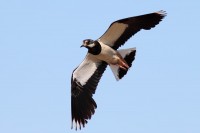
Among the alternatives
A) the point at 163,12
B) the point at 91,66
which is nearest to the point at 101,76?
the point at 91,66

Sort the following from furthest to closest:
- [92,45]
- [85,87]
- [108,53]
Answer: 1. [85,87]
2. [108,53]
3. [92,45]

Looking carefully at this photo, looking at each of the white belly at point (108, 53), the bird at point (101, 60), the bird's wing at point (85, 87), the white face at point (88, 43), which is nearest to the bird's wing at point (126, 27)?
the bird at point (101, 60)

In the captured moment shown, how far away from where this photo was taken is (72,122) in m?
20.8

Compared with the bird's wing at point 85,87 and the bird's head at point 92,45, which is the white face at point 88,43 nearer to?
the bird's head at point 92,45

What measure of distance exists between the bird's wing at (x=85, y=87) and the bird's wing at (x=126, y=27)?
2.25ft

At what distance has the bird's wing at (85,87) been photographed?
20.7 metres

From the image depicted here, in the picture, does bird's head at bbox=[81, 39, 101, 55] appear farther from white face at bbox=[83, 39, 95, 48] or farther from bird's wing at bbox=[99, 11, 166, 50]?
bird's wing at bbox=[99, 11, 166, 50]

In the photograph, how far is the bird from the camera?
794 inches

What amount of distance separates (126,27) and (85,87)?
Result: 198 cm

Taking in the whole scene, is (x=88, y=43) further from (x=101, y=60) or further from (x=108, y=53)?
(x=101, y=60)

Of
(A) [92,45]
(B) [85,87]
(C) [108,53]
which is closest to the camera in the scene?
(A) [92,45]

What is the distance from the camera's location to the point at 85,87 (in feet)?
68.9

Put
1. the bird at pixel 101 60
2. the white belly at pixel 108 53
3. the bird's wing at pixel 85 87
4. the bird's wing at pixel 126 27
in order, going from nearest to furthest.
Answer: the bird's wing at pixel 126 27 → the bird at pixel 101 60 → the white belly at pixel 108 53 → the bird's wing at pixel 85 87

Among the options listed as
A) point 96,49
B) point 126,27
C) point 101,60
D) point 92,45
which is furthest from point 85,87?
point 126,27
